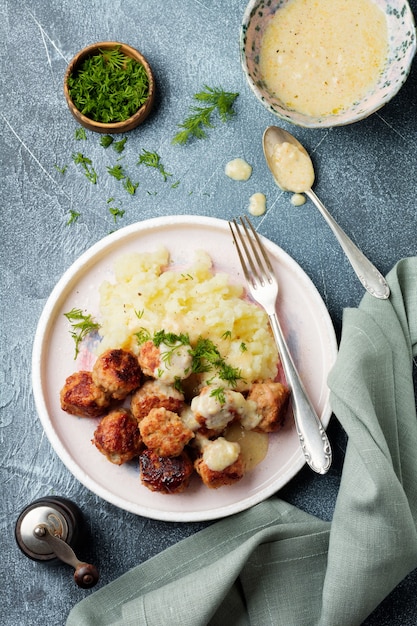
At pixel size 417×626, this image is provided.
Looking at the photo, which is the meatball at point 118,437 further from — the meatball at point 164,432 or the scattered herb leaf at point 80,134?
the scattered herb leaf at point 80,134

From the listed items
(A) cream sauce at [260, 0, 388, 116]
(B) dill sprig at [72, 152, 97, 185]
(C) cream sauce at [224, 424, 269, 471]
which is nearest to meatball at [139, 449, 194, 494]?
(C) cream sauce at [224, 424, 269, 471]

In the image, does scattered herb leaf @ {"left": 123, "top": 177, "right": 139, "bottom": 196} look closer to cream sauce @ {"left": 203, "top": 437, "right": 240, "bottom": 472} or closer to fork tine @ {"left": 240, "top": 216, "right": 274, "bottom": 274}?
fork tine @ {"left": 240, "top": 216, "right": 274, "bottom": 274}

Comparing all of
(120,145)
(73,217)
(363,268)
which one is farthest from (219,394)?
(120,145)

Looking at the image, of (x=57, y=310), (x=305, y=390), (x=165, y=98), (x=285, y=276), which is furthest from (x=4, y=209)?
(x=305, y=390)

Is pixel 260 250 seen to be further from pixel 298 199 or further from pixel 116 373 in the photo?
pixel 116 373

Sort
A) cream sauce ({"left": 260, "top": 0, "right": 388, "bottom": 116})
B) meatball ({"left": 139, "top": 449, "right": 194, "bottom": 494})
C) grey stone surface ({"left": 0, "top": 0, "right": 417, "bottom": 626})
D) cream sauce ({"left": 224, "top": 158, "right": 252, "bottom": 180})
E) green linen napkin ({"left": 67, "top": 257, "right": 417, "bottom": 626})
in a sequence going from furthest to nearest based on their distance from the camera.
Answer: cream sauce ({"left": 224, "top": 158, "right": 252, "bottom": 180}) → grey stone surface ({"left": 0, "top": 0, "right": 417, "bottom": 626}) → cream sauce ({"left": 260, "top": 0, "right": 388, "bottom": 116}) → meatball ({"left": 139, "top": 449, "right": 194, "bottom": 494}) → green linen napkin ({"left": 67, "top": 257, "right": 417, "bottom": 626})

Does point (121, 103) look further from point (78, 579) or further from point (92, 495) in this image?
point (78, 579)
